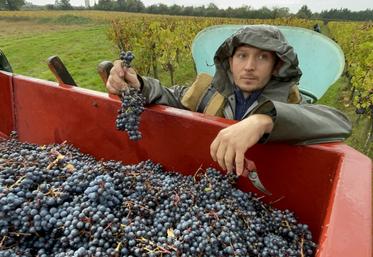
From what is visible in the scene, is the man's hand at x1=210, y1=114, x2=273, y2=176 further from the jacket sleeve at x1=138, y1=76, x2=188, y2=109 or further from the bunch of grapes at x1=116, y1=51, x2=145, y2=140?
A: the jacket sleeve at x1=138, y1=76, x2=188, y2=109

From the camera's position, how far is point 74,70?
9.47m

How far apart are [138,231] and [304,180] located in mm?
689

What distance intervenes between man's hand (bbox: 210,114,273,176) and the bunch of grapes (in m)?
0.43

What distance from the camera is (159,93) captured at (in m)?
1.80

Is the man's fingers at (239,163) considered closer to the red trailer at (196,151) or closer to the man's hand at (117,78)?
the red trailer at (196,151)

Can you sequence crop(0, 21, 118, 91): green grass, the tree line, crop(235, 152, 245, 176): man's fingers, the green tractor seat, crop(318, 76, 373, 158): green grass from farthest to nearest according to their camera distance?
1. the tree line
2. crop(0, 21, 118, 91): green grass
3. crop(318, 76, 373, 158): green grass
4. the green tractor seat
5. crop(235, 152, 245, 176): man's fingers

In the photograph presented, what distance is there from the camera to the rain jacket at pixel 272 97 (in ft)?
4.15

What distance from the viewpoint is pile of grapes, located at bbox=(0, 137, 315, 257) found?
3.43 ft

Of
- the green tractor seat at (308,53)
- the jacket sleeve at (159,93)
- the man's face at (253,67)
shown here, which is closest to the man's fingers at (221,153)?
the jacket sleeve at (159,93)

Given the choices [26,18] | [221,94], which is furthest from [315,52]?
[26,18]

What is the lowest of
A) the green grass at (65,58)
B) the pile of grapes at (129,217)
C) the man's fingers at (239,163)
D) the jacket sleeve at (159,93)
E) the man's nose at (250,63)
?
the green grass at (65,58)

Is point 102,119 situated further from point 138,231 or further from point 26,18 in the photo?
point 26,18

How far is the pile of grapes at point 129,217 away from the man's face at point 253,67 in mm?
665

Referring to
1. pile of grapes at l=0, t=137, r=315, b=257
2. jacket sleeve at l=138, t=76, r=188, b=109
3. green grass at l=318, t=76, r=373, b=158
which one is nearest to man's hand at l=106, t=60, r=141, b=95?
jacket sleeve at l=138, t=76, r=188, b=109
